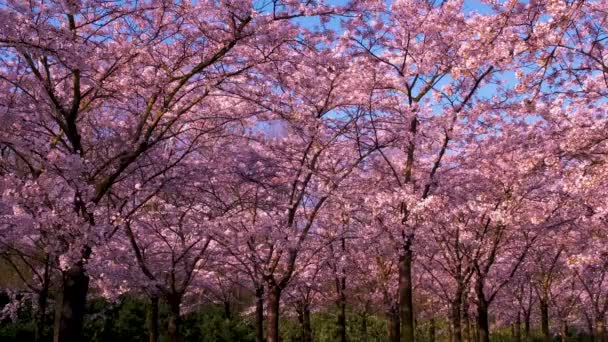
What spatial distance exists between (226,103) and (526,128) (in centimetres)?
857

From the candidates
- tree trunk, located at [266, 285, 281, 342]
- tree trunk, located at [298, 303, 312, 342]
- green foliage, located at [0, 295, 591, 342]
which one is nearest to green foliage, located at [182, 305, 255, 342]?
green foliage, located at [0, 295, 591, 342]

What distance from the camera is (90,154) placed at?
13727mm

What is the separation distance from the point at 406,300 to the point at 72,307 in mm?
7871

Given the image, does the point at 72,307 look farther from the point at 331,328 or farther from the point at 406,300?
the point at 331,328

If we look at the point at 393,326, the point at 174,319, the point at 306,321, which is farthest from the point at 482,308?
the point at 174,319

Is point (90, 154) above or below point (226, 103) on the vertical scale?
below

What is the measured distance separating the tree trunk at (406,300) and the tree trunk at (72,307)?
24.9 ft

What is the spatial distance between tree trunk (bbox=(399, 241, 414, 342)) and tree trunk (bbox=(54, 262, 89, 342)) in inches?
298

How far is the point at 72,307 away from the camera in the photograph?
33.3ft

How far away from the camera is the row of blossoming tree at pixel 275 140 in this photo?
9.79m

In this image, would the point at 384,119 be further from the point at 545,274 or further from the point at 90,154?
the point at 545,274

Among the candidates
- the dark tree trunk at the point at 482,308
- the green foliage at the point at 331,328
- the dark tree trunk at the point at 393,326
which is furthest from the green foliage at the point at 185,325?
the dark tree trunk at the point at 482,308

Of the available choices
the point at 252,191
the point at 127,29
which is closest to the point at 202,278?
the point at 252,191

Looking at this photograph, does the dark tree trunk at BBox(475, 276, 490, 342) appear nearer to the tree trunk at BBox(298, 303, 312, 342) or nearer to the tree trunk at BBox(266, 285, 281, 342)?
the tree trunk at BBox(266, 285, 281, 342)
